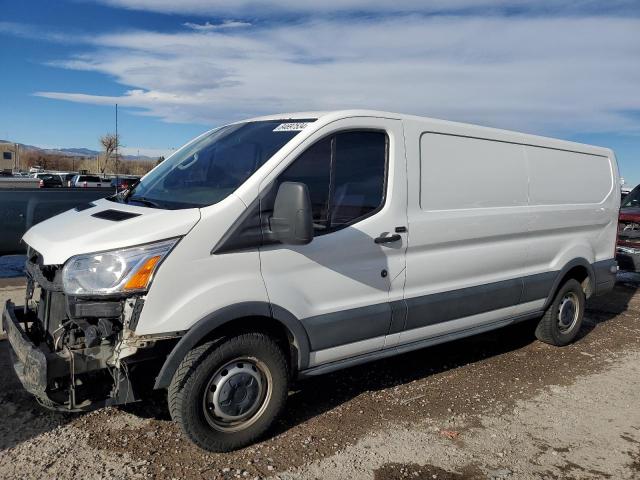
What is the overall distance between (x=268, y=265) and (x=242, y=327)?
0.42m

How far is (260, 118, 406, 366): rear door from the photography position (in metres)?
3.56

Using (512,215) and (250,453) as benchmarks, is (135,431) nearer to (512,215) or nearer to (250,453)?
(250,453)

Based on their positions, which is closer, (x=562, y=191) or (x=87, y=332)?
(x=87, y=332)

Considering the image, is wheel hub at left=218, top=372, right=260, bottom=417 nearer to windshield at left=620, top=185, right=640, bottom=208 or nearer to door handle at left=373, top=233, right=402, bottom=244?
door handle at left=373, top=233, right=402, bottom=244

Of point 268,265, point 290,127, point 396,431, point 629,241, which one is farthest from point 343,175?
point 629,241

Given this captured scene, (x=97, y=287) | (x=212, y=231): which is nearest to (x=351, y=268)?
(x=212, y=231)

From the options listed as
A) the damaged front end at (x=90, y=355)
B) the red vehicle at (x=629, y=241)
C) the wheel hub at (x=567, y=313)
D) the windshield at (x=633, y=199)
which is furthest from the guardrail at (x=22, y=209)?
the windshield at (x=633, y=199)

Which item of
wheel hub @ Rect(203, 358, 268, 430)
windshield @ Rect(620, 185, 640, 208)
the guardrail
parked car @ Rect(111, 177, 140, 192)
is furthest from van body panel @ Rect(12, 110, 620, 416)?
windshield @ Rect(620, 185, 640, 208)

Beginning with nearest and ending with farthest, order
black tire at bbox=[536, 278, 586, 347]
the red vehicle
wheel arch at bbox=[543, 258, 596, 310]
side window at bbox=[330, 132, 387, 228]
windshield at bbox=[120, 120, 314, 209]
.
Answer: windshield at bbox=[120, 120, 314, 209] < side window at bbox=[330, 132, 387, 228] < wheel arch at bbox=[543, 258, 596, 310] < black tire at bbox=[536, 278, 586, 347] < the red vehicle

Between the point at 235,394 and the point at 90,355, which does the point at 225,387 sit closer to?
the point at 235,394

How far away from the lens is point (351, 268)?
12.5ft

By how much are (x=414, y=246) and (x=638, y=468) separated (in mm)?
2025

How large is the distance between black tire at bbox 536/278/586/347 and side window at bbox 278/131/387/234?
2858mm

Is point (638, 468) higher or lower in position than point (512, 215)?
lower
